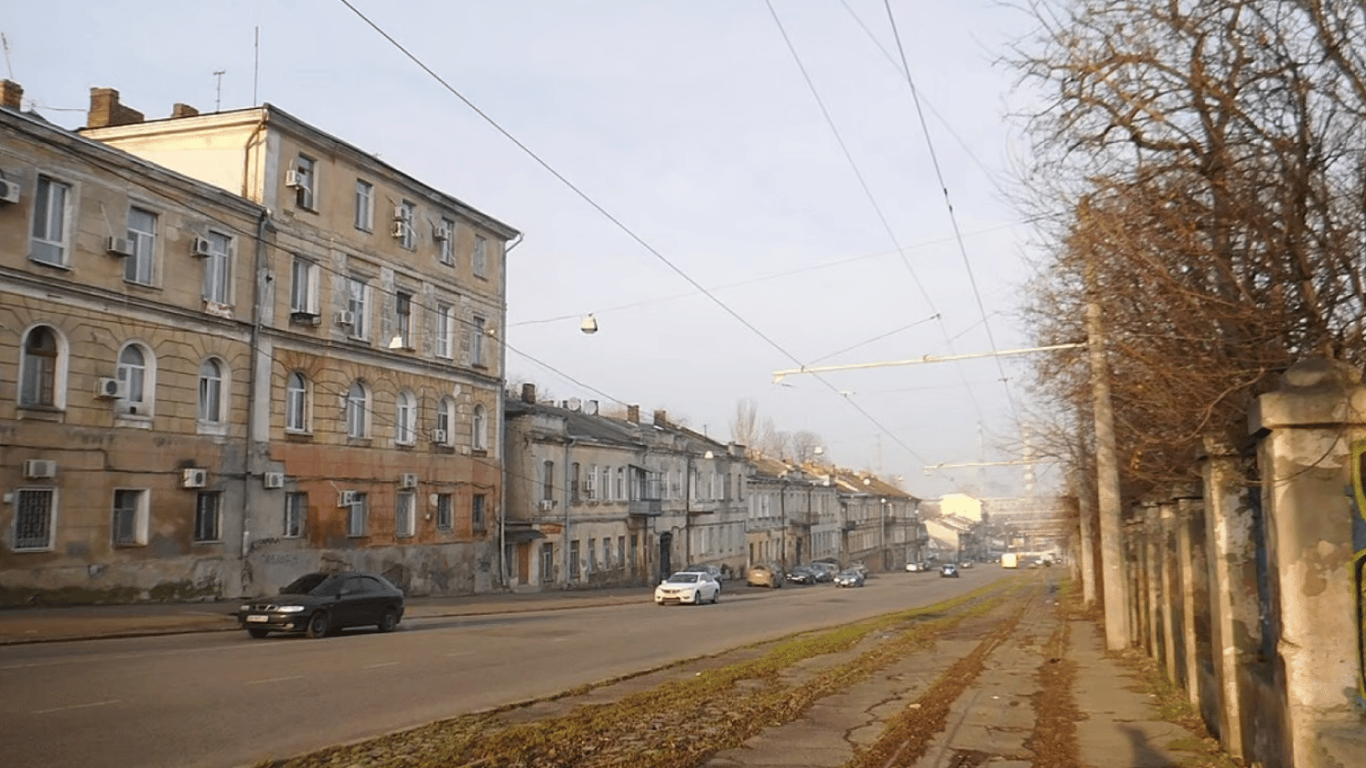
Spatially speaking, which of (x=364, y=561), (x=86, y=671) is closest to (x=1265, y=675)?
(x=86, y=671)

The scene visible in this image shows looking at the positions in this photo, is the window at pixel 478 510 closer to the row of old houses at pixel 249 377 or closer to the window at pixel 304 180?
the row of old houses at pixel 249 377

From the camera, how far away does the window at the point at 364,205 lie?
37.1 m

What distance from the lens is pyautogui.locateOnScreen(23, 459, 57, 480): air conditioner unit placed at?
24797mm

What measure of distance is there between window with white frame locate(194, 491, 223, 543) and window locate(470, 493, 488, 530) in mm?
13313

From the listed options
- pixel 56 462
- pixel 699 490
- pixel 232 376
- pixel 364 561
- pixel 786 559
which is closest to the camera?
pixel 56 462

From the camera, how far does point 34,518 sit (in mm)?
25312

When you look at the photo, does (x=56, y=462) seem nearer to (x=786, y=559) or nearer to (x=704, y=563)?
(x=704, y=563)

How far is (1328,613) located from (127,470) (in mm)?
27092

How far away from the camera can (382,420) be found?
38031mm

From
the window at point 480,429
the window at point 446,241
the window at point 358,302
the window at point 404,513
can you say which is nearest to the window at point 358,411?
the window at point 358,302

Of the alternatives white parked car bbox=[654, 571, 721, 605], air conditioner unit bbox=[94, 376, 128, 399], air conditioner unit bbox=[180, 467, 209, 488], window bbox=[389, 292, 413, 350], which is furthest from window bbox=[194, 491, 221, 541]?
white parked car bbox=[654, 571, 721, 605]

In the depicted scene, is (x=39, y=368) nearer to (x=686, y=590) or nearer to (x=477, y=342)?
(x=477, y=342)

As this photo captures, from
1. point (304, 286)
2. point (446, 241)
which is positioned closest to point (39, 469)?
point (304, 286)

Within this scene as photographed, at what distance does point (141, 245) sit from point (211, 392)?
450 cm
